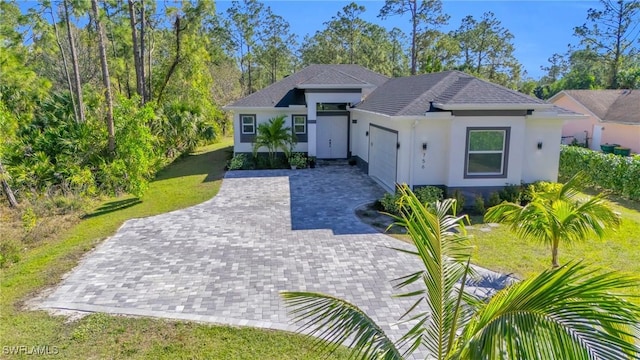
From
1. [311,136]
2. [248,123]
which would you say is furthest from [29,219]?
[311,136]

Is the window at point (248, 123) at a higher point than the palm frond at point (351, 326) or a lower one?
higher

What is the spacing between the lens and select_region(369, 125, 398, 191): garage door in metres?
15.2

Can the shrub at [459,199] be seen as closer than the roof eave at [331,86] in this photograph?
Yes

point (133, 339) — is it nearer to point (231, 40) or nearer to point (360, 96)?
point (360, 96)

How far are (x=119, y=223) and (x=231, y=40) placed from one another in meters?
39.9

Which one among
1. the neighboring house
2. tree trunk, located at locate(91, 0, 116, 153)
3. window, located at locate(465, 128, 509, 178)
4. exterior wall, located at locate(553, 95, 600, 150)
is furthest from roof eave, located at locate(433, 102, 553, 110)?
exterior wall, located at locate(553, 95, 600, 150)

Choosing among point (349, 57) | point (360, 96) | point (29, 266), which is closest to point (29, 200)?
point (29, 266)

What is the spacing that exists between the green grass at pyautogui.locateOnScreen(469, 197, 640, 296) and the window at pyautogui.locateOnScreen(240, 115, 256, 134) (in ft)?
45.7

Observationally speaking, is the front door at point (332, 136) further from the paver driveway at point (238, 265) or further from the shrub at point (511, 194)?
the shrub at point (511, 194)

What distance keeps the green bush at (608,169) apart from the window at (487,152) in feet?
10.5

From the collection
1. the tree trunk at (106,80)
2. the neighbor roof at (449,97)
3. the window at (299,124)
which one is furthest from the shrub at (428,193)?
the tree trunk at (106,80)

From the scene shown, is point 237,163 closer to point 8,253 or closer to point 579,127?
point 8,253

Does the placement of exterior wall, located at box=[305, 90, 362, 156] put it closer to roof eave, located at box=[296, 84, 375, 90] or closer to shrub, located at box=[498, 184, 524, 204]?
roof eave, located at box=[296, 84, 375, 90]

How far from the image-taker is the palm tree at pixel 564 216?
746 centimetres
